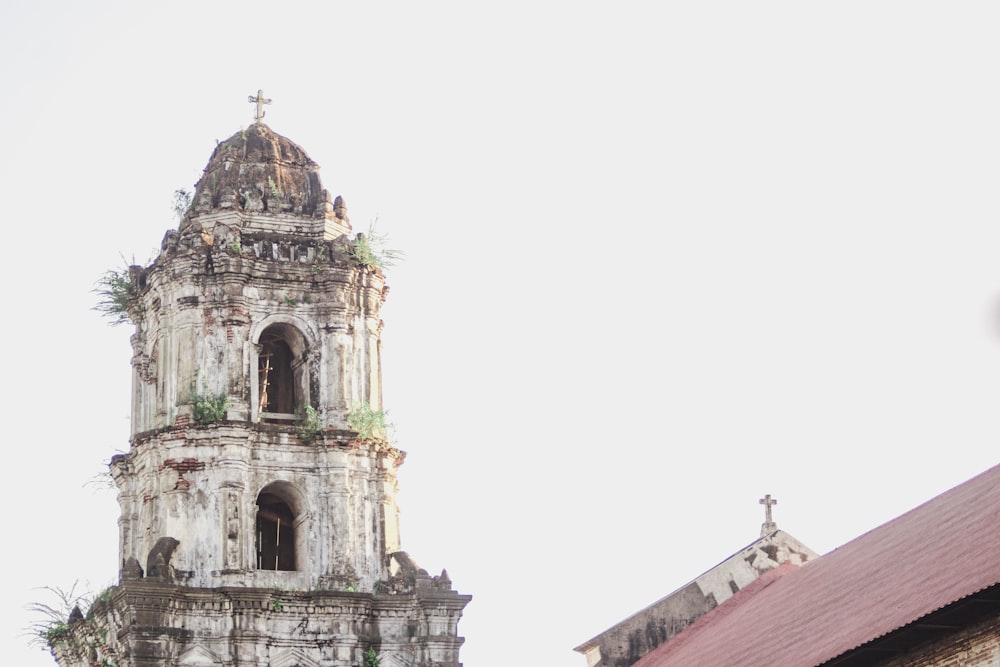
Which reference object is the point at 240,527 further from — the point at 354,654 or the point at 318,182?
the point at 318,182

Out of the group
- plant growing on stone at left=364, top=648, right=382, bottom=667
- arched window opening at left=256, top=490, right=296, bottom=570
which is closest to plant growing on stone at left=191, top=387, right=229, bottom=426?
arched window opening at left=256, top=490, right=296, bottom=570

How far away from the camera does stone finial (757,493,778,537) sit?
25.5 metres

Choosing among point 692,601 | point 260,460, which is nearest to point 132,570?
point 260,460

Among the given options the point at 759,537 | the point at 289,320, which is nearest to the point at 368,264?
the point at 289,320

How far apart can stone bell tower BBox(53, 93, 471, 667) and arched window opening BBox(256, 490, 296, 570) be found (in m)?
0.02

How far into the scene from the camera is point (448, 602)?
24453 millimetres

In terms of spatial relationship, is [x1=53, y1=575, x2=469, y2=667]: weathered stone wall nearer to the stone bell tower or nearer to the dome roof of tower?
the stone bell tower

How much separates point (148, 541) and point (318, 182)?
6.27 meters

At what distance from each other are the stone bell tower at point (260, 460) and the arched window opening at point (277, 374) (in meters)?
0.03

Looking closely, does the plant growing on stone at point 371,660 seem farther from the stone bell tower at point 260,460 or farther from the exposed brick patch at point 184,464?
the exposed brick patch at point 184,464

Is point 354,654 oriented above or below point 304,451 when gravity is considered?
A: below

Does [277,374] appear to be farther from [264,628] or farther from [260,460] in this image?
[264,628]

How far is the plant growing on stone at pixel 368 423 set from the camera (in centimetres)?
2548

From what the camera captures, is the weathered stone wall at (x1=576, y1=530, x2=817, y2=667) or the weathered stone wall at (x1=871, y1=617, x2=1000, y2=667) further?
the weathered stone wall at (x1=576, y1=530, x2=817, y2=667)
